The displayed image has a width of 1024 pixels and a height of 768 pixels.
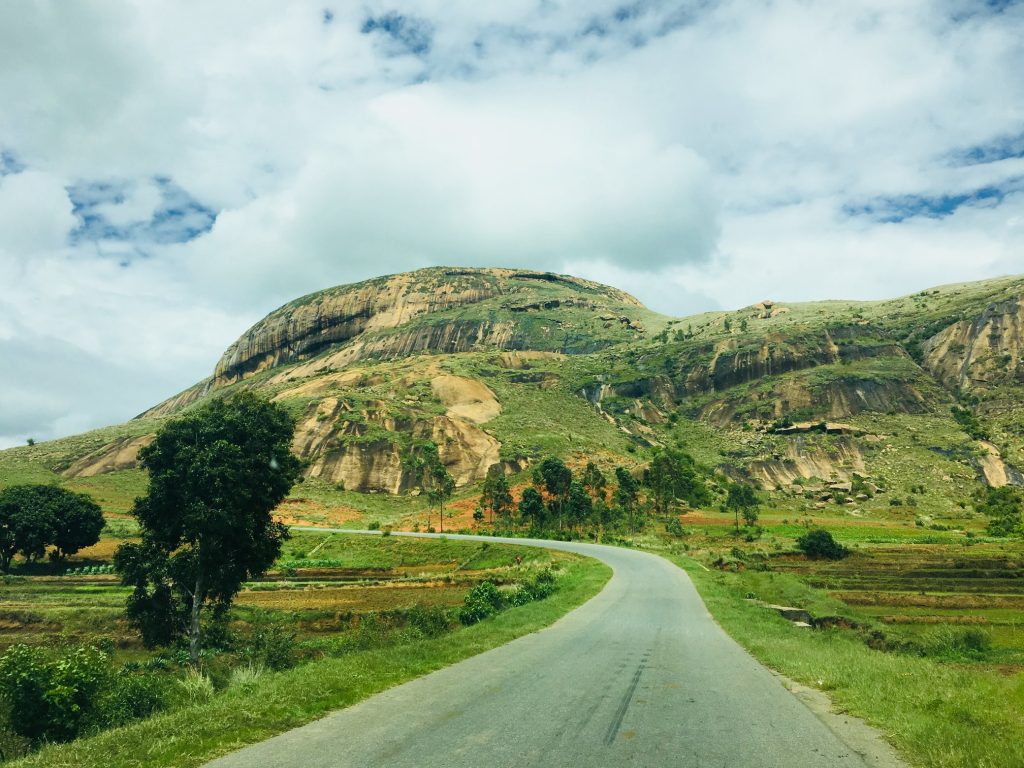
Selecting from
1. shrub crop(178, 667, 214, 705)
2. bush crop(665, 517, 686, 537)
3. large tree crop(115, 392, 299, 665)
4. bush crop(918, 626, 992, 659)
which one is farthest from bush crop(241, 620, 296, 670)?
bush crop(665, 517, 686, 537)

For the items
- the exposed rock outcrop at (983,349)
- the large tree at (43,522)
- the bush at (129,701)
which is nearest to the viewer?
the bush at (129,701)

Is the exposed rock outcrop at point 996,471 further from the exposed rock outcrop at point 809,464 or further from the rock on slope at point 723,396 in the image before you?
the exposed rock outcrop at point 809,464

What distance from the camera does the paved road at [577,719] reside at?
727 centimetres

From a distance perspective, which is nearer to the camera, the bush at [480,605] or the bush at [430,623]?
the bush at [430,623]

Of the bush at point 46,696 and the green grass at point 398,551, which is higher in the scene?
the bush at point 46,696

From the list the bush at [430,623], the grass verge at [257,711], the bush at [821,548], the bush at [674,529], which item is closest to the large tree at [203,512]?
the bush at [430,623]

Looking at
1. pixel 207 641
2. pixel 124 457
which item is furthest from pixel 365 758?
pixel 124 457

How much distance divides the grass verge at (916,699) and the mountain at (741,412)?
98388 millimetres

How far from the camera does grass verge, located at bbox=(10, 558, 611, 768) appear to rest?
729 cm

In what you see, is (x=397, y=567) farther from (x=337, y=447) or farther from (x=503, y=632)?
(x=337, y=447)

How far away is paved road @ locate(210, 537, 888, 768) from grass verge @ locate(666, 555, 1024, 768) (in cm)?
89

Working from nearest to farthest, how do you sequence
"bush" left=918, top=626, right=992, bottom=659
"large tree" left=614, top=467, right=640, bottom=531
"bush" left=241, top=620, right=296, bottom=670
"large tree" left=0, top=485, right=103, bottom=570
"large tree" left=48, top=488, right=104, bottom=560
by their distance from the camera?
"bush" left=241, top=620, right=296, bottom=670, "bush" left=918, top=626, right=992, bottom=659, "large tree" left=0, top=485, right=103, bottom=570, "large tree" left=48, top=488, right=104, bottom=560, "large tree" left=614, top=467, right=640, bottom=531

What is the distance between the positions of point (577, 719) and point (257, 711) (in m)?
5.08

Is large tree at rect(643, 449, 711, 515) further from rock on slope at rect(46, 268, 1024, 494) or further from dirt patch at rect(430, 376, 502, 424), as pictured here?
dirt patch at rect(430, 376, 502, 424)
